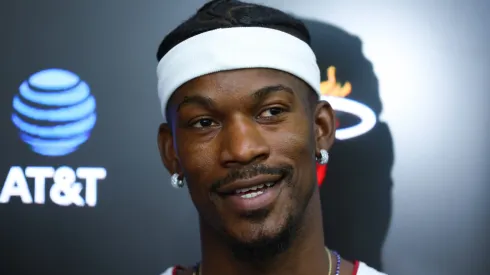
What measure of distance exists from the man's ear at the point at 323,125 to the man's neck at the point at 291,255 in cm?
10

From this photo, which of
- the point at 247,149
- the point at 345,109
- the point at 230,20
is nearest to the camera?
the point at 247,149

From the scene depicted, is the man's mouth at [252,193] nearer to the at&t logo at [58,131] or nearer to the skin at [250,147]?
→ the skin at [250,147]

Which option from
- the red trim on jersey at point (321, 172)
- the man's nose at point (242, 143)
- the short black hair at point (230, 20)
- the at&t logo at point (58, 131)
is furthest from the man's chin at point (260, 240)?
the at&t logo at point (58, 131)

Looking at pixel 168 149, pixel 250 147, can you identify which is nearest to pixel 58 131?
pixel 168 149

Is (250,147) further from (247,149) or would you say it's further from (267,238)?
(267,238)

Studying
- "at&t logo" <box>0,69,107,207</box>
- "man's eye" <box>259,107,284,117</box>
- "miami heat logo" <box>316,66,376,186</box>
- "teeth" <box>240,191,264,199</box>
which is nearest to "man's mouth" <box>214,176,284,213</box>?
"teeth" <box>240,191,264,199</box>

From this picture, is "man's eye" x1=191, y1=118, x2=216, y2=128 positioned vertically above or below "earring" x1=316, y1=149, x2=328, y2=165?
above

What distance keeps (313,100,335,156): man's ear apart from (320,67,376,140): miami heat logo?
345 mm

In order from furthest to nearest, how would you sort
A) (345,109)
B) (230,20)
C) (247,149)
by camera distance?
(345,109), (230,20), (247,149)

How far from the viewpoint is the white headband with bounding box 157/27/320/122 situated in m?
0.95

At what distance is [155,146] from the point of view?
1.48 metres

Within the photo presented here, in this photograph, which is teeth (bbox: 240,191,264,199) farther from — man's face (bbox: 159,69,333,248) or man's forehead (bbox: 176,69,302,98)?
man's forehead (bbox: 176,69,302,98)

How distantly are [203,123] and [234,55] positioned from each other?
0.13 metres

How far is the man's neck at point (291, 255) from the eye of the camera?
99cm
